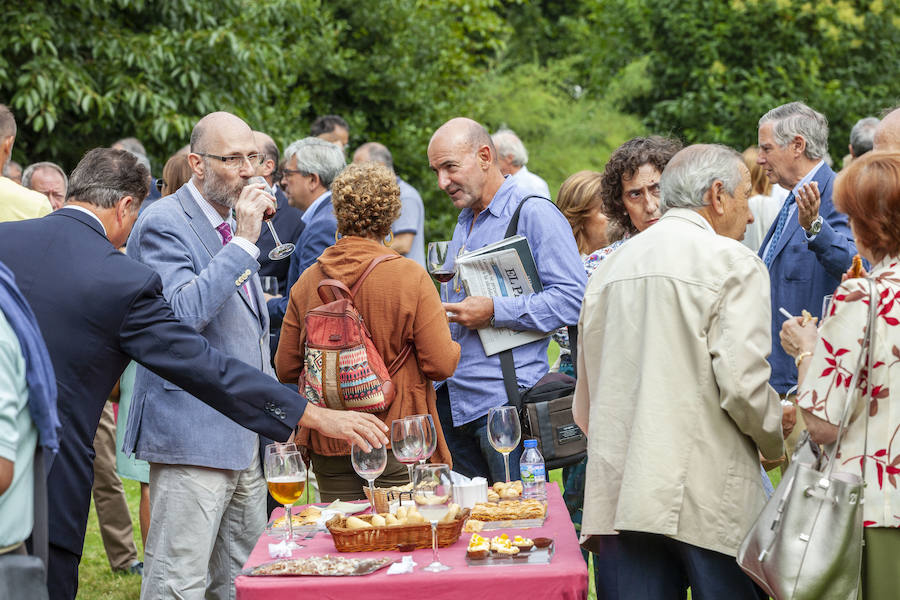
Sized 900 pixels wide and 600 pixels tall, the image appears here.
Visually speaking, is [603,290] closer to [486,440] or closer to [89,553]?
[486,440]

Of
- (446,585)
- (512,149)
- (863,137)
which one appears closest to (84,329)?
(446,585)

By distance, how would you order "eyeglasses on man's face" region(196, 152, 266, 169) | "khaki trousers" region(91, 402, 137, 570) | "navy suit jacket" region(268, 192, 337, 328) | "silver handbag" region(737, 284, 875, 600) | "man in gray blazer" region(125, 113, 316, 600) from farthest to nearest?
1. "khaki trousers" region(91, 402, 137, 570)
2. "navy suit jacket" region(268, 192, 337, 328)
3. "eyeglasses on man's face" region(196, 152, 266, 169)
4. "man in gray blazer" region(125, 113, 316, 600)
5. "silver handbag" region(737, 284, 875, 600)

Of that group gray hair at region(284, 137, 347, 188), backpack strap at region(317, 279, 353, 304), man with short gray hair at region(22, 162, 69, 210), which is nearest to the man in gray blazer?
backpack strap at region(317, 279, 353, 304)

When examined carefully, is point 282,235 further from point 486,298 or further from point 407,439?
point 407,439

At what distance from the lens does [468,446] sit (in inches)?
178

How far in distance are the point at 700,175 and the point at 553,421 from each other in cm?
140

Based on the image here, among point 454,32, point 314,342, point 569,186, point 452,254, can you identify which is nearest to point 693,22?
point 454,32

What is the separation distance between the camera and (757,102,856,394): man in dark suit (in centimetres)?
438

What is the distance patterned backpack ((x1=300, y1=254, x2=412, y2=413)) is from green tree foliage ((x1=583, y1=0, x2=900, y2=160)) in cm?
1304

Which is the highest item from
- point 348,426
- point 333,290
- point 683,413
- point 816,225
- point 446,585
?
point 816,225

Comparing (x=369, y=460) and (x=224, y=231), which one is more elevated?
(x=224, y=231)

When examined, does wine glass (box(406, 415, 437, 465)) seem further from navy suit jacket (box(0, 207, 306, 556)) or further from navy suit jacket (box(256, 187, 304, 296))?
navy suit jacket (box(256, 187, 304, 296))

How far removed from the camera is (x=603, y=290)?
314 cm

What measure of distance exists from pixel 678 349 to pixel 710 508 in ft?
1.47
